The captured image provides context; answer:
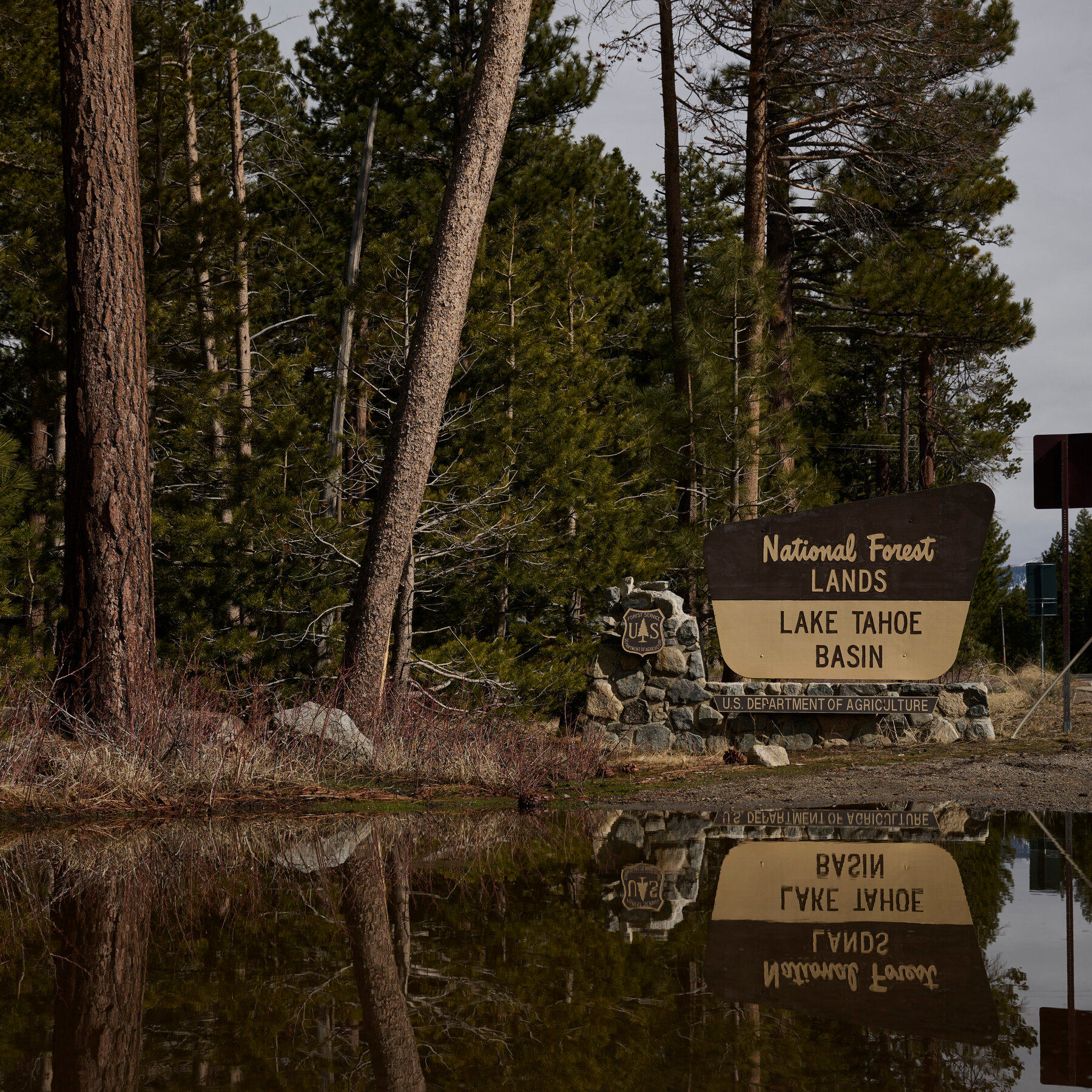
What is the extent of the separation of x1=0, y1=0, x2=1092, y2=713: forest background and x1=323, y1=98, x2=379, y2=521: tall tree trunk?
17 cm

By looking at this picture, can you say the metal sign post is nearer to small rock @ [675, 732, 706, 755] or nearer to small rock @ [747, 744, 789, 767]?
small rock @ [747, 744, 789, 767]

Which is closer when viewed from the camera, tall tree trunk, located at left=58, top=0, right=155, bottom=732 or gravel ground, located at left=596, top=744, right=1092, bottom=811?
gravel ground, located at left=596, top=744, right=1092, bottom=811

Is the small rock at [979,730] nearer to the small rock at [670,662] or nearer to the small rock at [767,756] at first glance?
the small rock at [767,756]

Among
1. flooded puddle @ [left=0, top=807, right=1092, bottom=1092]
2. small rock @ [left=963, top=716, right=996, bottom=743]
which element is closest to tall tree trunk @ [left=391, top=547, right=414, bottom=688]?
flooded puddle @ [left=0, top=807, right=1092, bottom=1092]

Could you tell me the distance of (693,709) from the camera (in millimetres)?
11289

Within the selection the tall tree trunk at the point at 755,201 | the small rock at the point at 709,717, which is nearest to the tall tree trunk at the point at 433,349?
the small rock at the point at 709,717

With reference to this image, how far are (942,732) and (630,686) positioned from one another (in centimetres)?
328

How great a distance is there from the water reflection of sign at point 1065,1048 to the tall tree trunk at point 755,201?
11.8 meters

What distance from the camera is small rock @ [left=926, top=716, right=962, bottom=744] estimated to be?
11.4m

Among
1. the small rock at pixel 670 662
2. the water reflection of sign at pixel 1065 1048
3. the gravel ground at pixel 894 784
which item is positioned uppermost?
the small rock at pixel 670 662

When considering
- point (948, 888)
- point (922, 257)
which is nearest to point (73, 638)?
point (948, 888)

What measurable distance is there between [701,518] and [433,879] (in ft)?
35.0

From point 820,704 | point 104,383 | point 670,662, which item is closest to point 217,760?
point 104,383

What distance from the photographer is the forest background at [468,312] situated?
1141cm
